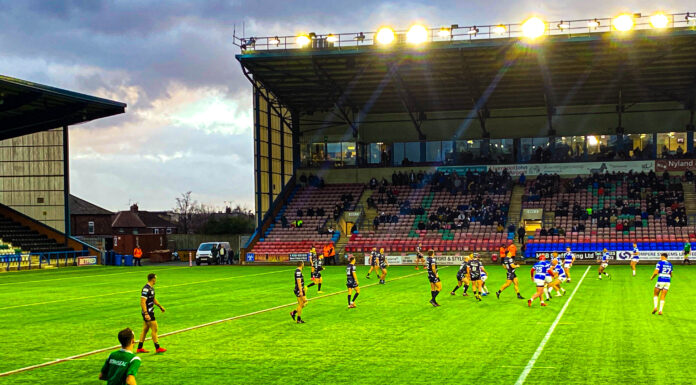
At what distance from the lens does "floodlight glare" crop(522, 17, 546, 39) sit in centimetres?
5375

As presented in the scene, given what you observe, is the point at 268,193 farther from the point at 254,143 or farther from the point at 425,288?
the point at 425,288

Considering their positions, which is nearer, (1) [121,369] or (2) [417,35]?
(1) [121,369]

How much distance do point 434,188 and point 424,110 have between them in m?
8.09

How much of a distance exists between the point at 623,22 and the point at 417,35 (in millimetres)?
14649

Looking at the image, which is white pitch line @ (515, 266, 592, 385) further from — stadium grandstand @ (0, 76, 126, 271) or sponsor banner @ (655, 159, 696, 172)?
stadium grandstand @ (0, 76, 126, 271)

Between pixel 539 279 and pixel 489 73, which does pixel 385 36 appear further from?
pixel 539 279

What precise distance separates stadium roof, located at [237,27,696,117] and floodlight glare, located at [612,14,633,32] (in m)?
0.90

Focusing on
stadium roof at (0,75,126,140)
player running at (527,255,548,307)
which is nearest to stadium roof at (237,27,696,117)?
stadium roof at (0,75,126,140)

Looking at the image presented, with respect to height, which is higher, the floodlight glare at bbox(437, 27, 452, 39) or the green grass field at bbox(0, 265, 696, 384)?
the floodlight glare at bbox(437, 27, 452, 39)

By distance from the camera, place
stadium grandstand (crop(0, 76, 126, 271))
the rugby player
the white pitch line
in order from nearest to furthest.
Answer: the rugby player
the white pitch line
stadium grandstand (crop(0, 76, 126, 271))

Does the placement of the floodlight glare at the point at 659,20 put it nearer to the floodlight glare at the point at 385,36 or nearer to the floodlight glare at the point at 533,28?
the floodlight glare at the point at 533,28

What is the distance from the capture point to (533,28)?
5400 cm

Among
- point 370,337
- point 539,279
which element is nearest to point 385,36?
point 539,279

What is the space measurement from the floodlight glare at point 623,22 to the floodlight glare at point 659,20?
146 cm
